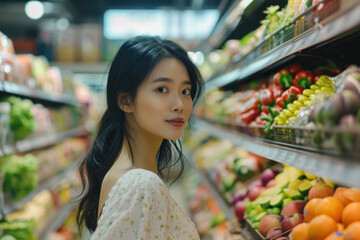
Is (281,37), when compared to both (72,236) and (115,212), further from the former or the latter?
(72,236)

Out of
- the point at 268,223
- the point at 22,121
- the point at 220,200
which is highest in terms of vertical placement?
the point at 22,121

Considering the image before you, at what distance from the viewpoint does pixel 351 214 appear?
116 centimetres

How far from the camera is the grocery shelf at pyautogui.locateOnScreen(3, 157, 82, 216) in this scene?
2667mm

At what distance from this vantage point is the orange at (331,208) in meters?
1.24

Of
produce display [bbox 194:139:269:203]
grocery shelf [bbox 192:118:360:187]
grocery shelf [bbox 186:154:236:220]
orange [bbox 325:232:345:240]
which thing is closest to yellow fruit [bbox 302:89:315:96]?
grocery shelf [bbox 192:118:360:187]

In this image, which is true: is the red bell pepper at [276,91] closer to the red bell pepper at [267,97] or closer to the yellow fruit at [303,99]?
the red bell pepper at [267,97]

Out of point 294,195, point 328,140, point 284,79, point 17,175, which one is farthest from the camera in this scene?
point 17,175

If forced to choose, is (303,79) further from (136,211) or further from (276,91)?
(136,211)

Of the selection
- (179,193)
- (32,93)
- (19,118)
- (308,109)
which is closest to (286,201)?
(308,109)

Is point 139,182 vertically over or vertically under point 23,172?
over

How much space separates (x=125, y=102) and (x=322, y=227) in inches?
31.2

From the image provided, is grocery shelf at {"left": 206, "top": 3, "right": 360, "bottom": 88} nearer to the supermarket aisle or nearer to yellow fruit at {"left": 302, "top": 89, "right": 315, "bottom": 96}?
yellow fruit at {"left": 302, "top": 89, "right": 315, "bottom": 96}

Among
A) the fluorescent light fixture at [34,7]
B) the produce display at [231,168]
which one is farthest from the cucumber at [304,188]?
the fluorescent light fixture at [34,7]

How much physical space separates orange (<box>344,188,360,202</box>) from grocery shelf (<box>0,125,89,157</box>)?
2.10 metres
